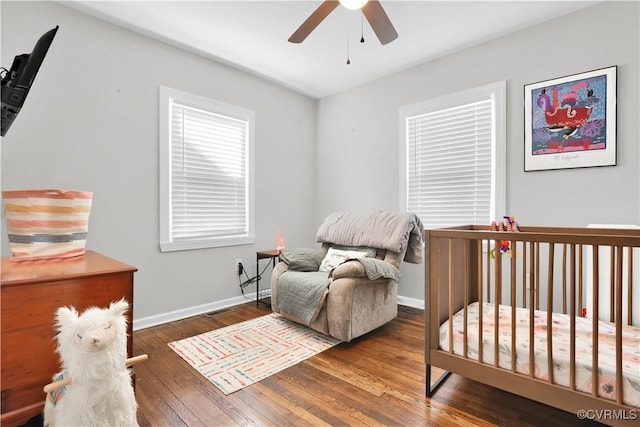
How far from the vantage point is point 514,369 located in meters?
1.40

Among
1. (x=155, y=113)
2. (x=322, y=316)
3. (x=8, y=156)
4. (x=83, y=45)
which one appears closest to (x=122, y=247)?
(x=8, y=156)

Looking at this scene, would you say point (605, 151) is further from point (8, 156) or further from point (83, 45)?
point (8, 156)

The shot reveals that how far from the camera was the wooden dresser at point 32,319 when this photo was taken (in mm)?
1107

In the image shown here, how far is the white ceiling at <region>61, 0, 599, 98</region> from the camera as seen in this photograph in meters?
2.25

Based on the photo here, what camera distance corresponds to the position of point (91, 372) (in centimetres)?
104

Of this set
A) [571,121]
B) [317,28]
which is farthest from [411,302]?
[317,28]

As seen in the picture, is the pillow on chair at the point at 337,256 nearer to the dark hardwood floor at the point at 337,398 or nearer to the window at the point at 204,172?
the dark hardwood floor at the point at 337,398

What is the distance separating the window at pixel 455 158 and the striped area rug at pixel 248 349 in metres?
1.68

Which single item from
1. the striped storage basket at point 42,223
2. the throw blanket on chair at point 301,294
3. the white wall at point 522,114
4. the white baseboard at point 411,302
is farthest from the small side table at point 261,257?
the striped storage basket at point 42,223

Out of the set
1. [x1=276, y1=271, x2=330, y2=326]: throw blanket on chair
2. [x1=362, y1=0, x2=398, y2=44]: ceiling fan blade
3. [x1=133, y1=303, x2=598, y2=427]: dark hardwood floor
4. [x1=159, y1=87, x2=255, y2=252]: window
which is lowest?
[x1=133, y1=303, x2=598, y2=427]: dark hardwood floor

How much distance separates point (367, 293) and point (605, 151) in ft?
6.49

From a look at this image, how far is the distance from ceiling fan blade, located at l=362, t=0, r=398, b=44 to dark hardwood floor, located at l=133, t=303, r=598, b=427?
2.15 metres

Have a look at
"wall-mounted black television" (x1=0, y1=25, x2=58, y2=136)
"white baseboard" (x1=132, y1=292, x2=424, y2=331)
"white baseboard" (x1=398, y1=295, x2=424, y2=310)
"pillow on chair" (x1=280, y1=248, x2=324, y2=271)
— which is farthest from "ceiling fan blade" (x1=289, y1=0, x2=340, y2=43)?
"white baseboard" (x1=398, y1=295, x2=424, y2=310)

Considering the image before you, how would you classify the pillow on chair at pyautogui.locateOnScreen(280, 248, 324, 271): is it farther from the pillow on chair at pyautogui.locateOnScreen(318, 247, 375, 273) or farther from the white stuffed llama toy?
the white stuffed llama toy
